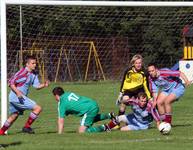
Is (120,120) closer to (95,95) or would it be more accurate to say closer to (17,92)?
(17,92)

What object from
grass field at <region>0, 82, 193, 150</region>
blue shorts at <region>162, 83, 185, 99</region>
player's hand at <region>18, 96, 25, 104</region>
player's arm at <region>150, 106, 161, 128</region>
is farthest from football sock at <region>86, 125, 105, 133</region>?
blue shorts at <region>162, 83, 185, 99</region>

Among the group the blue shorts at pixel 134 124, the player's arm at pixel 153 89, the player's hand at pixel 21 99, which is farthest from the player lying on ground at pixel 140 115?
the player's hand at pixel 21 99

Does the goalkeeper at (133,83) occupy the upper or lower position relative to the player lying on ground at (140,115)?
upper

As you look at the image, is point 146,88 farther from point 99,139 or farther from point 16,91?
point 99,139

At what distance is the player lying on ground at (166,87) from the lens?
14867 mm

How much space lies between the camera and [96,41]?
31.9m

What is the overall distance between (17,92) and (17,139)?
1.80 m

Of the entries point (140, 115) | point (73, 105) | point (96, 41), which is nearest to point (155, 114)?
point (140, 115)

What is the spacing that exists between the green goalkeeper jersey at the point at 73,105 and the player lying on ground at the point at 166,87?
1.80m

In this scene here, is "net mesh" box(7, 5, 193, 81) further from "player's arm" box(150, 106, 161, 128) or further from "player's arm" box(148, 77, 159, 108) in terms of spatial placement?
"player's arm" box(150, 106, 161, 128)

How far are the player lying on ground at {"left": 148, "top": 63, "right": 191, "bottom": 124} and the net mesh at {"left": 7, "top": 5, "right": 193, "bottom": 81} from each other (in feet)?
21.8

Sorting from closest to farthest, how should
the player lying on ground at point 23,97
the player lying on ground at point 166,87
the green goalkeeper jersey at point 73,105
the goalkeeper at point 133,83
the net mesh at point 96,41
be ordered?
the green goalkeeper jersey at point 73,105 < the player lying on ground at point 23,97 < the player lying on ground at point 166,87 < the goalkeeper at point 133,83 < the net mesh at point 96,41

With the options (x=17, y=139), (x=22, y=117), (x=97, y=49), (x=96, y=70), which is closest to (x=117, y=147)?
(x=17, y=139)

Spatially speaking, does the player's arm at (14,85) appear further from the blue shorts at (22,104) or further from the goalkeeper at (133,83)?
the goalkeeper at (133,83)
